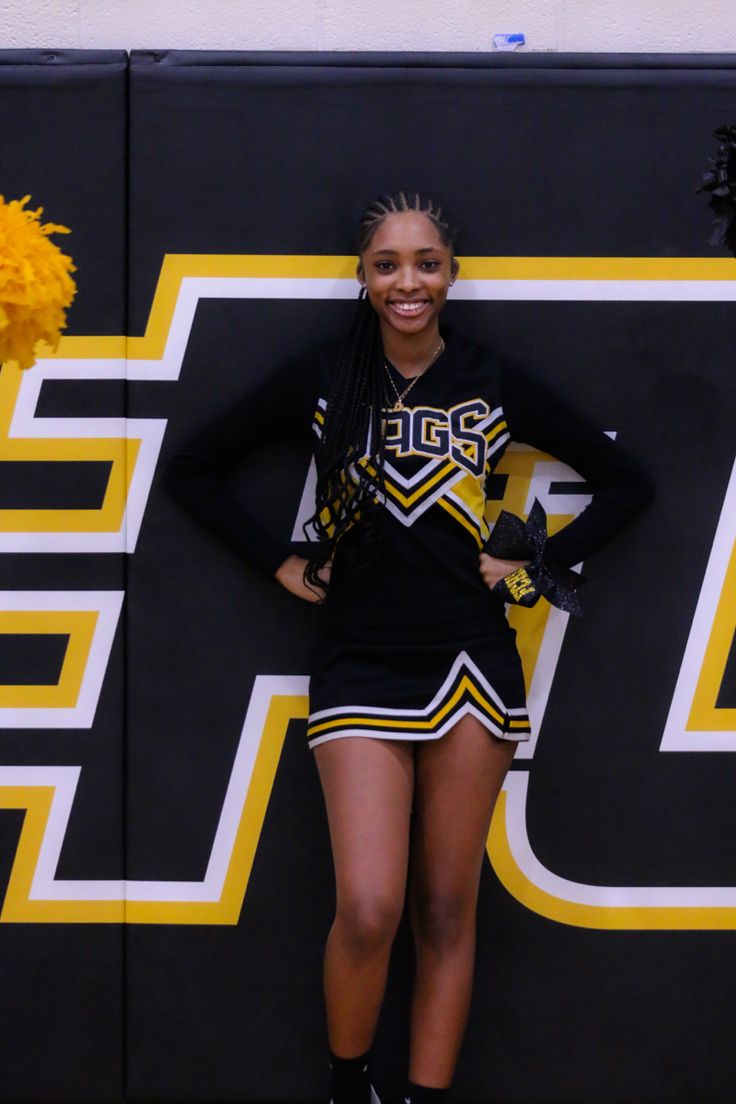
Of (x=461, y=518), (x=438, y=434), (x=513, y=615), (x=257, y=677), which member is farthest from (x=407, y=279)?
(x=257, y=677)

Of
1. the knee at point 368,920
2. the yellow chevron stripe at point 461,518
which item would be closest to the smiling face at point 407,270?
the yellow chevron stripe at point 461,518

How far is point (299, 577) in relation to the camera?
7.60 ft

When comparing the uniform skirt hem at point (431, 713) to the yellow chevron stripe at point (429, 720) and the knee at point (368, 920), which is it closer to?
the yellow chevron stripe at point (429, 720)

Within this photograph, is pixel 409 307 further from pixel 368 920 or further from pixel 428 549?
pixel 368 920

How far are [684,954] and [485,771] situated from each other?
678 mm

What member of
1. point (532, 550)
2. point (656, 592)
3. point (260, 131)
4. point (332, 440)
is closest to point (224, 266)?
point (260, 131)

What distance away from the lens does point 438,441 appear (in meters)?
2.18

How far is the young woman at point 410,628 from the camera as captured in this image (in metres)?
2.13

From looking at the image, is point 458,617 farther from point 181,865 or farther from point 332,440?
point 181,865

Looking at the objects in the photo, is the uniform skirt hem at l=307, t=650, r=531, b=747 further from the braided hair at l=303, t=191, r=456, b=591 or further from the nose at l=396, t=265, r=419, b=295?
the nose at l=396, t=265, r=419, b=295

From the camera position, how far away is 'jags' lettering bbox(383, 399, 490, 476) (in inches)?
85.7

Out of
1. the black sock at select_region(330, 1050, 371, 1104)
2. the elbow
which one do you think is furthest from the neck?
the black sock at select_region(330, 1050, 371, 1104)

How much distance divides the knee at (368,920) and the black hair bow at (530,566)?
0.57 metres

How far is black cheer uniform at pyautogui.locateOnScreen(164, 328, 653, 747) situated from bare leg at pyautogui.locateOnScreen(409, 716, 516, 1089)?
5cm
